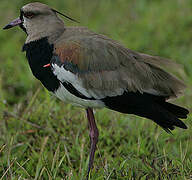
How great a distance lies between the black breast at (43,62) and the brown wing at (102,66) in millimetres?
83

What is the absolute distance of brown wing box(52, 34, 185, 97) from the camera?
312 centimetres

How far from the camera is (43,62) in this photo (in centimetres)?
313

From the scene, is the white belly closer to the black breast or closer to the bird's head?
the black breast

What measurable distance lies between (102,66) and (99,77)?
0.27 ft

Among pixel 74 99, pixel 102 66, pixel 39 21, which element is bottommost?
pixel 74 99

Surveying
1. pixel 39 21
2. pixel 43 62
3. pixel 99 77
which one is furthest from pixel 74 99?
pixel 39 21

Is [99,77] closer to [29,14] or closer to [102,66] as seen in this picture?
[102,66]

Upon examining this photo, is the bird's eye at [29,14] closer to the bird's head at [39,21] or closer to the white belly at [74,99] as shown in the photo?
the bird's head at [39,21]

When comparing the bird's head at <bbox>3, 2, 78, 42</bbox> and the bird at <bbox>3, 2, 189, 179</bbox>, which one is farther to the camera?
the bird's head at <bbox>3, 2, 78, 42</bbox>

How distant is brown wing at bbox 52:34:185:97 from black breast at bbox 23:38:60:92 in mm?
83

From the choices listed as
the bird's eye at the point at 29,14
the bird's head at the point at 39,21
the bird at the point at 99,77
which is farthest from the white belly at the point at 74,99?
the bird's eye at the point at 29,14

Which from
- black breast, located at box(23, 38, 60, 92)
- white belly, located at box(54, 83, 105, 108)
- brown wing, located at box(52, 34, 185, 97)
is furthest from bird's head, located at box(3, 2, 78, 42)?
white belly, located at box(54, 83, 105, 108)

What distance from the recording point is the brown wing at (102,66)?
10.2 feet

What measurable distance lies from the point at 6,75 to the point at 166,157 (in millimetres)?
2300
